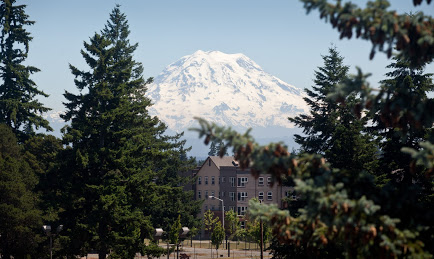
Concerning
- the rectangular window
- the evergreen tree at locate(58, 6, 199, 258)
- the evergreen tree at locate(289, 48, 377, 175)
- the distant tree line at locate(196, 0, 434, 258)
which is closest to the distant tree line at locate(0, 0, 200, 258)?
the evergreen tree at locate(58, 6, 199, 258)

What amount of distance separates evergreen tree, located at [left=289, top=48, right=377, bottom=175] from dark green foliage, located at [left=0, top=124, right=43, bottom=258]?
23722 mm

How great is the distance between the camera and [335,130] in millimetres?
43156

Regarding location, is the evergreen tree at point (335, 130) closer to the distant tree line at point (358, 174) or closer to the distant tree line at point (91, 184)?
the distant tree line at point (91, 184)

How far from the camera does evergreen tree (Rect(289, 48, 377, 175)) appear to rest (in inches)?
1639

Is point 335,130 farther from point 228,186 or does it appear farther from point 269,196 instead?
point 228,186

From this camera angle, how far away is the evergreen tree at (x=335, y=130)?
41.6m

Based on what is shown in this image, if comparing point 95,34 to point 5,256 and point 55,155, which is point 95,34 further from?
point 5,256

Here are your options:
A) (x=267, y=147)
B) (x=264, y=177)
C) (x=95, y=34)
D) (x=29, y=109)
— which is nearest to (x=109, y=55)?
(x=95, y=34)

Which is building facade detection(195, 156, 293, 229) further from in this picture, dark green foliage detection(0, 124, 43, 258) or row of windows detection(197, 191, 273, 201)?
dark green foliage detection(0, 124, 43, 258)

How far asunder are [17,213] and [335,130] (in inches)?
1066

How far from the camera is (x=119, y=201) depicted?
47562 millimetres

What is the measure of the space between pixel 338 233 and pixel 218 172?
104 m

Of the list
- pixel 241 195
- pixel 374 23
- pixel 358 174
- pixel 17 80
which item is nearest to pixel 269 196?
pixel 241 195

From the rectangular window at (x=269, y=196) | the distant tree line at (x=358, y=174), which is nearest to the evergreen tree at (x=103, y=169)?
the distant tree line at (x=358, y=174)
